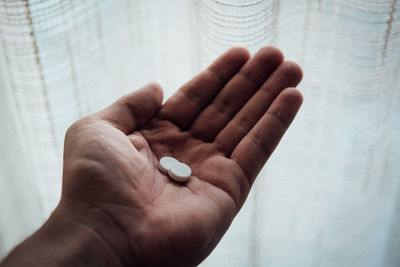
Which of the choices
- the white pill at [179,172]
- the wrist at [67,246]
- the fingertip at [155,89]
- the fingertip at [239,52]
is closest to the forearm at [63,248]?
the wrist at [67,246]

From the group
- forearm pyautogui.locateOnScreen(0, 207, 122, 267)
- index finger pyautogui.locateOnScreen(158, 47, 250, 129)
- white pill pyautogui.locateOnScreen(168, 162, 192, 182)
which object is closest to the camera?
forearm pyautogui.locateOnScreen(0, 207, 122, 267)

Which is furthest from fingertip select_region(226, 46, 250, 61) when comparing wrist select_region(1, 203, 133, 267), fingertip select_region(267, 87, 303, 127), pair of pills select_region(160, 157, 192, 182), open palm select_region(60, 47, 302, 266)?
wrist select_region(1, 203, 133, 267)

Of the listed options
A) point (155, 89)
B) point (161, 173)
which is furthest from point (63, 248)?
point (155, 89)

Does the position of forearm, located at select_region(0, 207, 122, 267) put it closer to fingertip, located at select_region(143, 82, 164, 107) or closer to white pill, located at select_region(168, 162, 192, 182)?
white pill, located at select_region(168, 162, 192, 182)

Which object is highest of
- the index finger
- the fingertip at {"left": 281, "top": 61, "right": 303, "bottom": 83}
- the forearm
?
the fingertip at {"left": 281, "top": 61, "right": 303, "bottom": 83}

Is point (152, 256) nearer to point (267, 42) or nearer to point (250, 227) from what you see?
point (250, 227)

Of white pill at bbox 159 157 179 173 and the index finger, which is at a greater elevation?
the index finger

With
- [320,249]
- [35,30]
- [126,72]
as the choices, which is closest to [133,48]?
[126,72]

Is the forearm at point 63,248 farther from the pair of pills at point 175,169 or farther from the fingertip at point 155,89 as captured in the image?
the fingertip at point 155,89
